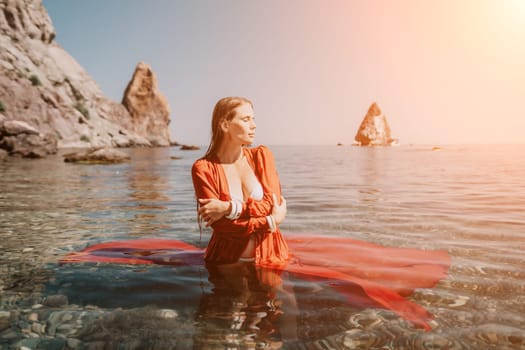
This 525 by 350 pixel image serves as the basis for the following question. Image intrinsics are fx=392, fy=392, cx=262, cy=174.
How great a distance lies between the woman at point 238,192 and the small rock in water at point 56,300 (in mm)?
1328

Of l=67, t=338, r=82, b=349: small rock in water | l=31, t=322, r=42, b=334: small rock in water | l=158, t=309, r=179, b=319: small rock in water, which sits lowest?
l=158, t=309, r=179, b=319: small rock in water

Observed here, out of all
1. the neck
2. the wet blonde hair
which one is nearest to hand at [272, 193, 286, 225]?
the neck

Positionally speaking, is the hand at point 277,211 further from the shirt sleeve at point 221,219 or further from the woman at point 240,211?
the shirt sleeve at point 221,219

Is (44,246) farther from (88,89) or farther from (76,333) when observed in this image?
(88,89)

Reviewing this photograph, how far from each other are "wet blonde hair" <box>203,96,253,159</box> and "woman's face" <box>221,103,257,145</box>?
0.14 ft

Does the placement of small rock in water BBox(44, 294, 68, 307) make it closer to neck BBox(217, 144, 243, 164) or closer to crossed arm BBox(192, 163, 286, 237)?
crossed arm BBox(192, 163, 286, 237)

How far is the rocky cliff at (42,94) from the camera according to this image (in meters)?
31.1

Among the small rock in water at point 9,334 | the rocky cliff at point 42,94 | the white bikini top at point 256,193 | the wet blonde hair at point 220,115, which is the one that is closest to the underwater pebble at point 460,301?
the white bikini top at point 256,193

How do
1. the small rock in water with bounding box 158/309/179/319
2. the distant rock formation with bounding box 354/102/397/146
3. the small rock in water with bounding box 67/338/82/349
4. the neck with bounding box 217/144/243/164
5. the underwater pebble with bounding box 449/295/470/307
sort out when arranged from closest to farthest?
the small rock in water with bounding box 67/338/82/349 < the small rock in water with bounding box 158/309/179/319 < the underwater pebble with bounding box 449/295/470/307 < the neck with bounding box 217/144/243/164 < the distant rock formation with bounding box 354/102/397/146

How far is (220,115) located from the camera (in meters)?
3.72

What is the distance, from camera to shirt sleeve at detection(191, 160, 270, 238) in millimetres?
3557

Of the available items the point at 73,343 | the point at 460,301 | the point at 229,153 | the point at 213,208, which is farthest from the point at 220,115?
the point at 460,301

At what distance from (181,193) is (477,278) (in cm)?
923

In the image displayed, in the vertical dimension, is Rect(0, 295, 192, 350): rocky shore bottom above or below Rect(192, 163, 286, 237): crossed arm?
below
